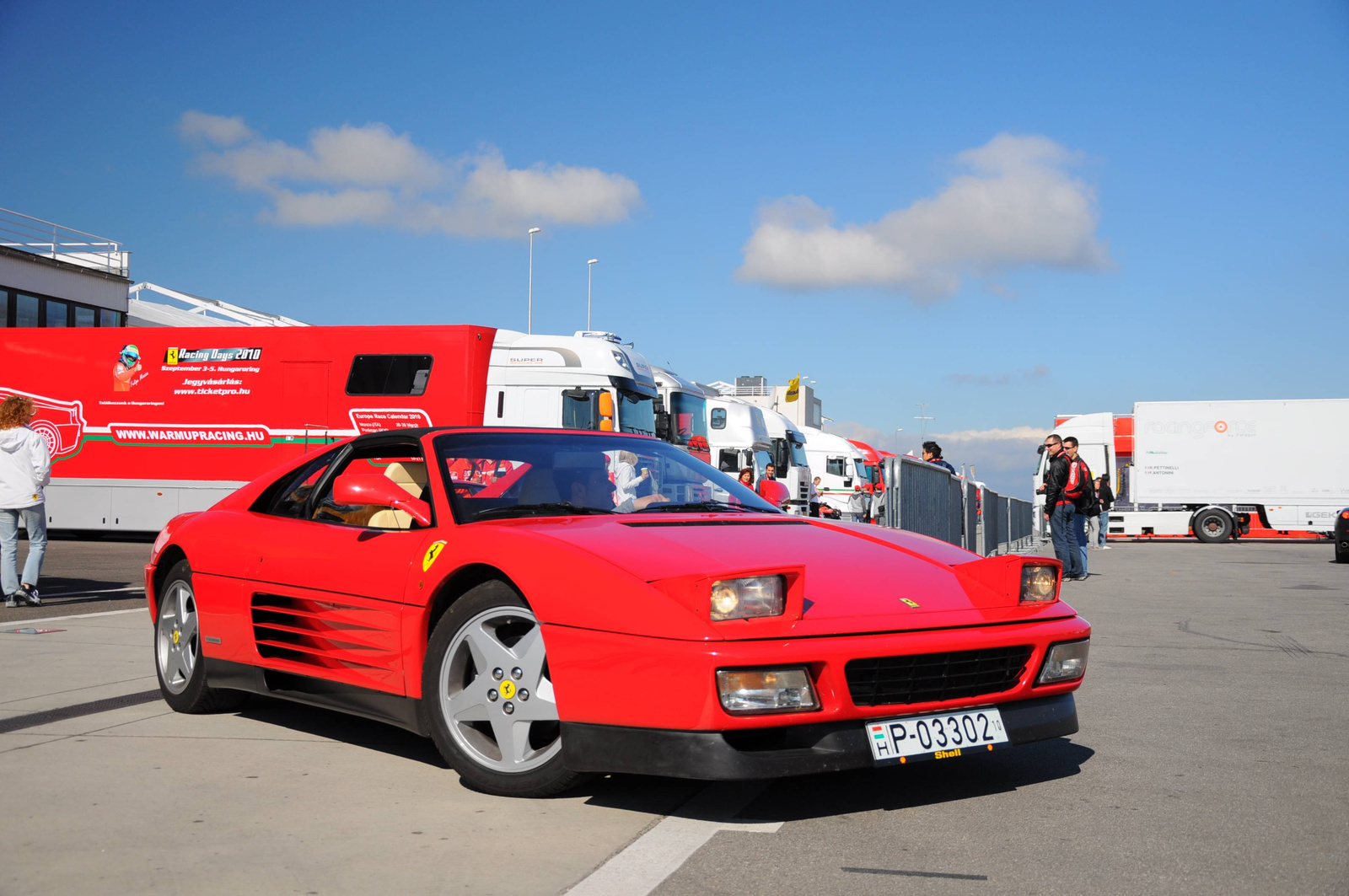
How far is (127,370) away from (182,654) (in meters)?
15.3

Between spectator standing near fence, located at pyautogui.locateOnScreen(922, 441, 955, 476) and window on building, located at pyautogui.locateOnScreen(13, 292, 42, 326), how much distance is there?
22847 millimetres

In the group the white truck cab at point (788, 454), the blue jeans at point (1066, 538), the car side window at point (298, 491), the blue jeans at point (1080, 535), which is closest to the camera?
the car side window at point (298, 491)

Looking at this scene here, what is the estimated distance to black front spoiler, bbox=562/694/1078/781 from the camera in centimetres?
343

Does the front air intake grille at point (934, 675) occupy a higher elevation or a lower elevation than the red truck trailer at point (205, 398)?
lower

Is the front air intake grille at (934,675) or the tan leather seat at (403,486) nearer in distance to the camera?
the front air intake grille at (934,675)

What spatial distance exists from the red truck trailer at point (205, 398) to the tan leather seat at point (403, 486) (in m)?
Answer: 12.1

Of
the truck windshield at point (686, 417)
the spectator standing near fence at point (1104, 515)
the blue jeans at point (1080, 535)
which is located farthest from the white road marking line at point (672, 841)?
the spectator standing near fence at point (1104, 515)

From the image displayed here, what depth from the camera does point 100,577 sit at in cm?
1296

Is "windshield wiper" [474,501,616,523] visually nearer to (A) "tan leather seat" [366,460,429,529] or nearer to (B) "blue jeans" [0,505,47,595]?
(A) "tan leather seat" [366,460,429,529]

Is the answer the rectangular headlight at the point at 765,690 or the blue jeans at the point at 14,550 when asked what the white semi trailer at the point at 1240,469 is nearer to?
the blue jeans at the point at 14,550

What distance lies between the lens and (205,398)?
18609 millimetres

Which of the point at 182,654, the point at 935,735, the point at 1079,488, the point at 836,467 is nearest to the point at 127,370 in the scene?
the point at 1079,488

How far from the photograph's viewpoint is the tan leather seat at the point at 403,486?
4.58 m

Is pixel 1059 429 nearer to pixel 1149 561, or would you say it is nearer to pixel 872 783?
pixel 1149 561
